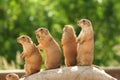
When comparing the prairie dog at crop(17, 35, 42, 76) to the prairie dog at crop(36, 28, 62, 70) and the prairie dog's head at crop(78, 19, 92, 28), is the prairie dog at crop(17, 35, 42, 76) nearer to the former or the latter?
the prairie dog at crop(36, 28, 62, 70)

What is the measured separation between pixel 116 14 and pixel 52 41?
12.9 m

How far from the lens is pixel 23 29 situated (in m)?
17.2

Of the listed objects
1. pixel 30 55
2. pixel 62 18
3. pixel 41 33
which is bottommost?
A: pixel 30 55

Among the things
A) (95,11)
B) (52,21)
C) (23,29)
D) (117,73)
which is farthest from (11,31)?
(117,73)

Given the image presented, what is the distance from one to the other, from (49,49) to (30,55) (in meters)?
A: 0.21

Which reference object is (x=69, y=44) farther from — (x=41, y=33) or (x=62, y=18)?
(x=62, y=18)

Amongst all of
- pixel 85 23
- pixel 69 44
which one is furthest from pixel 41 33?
pixel 85 23

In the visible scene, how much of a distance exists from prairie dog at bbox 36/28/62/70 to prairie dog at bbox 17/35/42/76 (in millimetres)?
90

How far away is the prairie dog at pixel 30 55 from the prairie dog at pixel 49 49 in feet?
0.30

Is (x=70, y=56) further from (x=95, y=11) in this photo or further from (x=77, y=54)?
(x=95, y=11)

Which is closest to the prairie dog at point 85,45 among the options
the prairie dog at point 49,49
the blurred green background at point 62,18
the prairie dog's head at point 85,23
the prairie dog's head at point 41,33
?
the prairie dog's head at point 85,23

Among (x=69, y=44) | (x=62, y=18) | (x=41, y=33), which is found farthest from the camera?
(x=62, y=18)

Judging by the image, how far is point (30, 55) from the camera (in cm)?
535

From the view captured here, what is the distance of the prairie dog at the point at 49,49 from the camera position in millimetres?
5273
